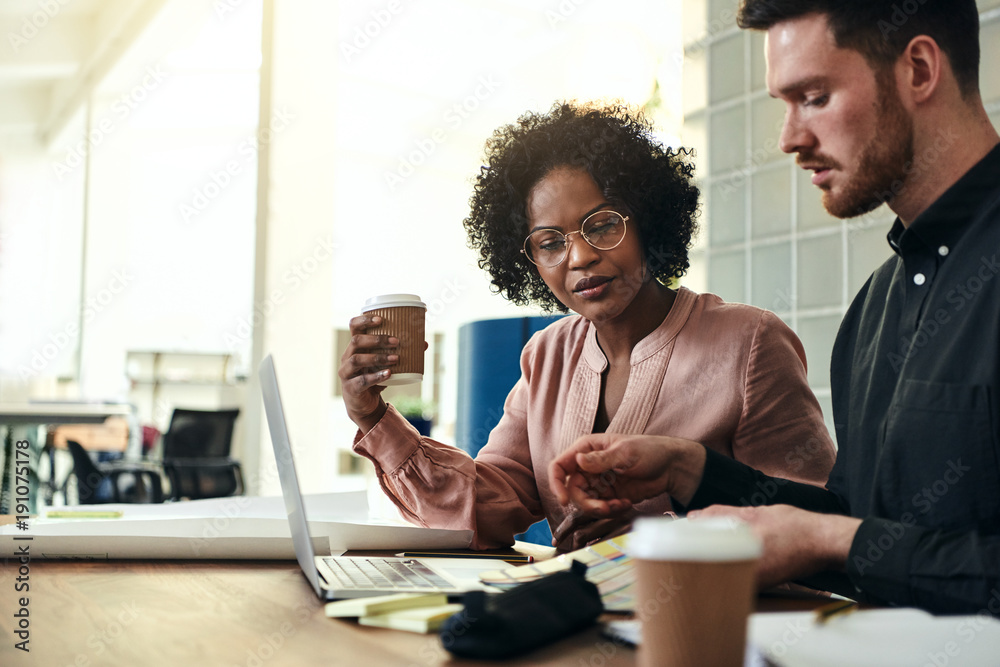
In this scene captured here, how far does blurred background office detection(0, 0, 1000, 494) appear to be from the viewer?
105 inches

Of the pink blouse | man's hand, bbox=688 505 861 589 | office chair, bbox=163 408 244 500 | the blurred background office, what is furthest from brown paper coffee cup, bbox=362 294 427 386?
office chair, bbox=163 408 244 500

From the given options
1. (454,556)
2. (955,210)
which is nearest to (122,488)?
(454,556)

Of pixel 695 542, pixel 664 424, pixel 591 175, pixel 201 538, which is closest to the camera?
pixel 695 542

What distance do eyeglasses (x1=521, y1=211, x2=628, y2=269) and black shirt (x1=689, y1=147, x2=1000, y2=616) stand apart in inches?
18.3

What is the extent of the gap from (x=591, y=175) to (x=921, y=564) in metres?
0.97

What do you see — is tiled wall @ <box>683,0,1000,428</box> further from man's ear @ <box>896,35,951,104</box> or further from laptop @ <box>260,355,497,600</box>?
laptop @ <box>260,355,497,600</box>

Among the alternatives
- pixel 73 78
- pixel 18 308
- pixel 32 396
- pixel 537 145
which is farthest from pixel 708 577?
pixel 73 78

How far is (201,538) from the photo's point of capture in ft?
3.48

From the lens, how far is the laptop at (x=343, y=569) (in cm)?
81

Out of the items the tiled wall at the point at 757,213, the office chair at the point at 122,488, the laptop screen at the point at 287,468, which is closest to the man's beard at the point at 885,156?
the laptop screen at the point at 287,468

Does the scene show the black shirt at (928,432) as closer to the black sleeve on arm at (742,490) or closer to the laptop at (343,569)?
the black sleeve on arm at (742,490)

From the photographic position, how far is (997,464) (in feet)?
3.12

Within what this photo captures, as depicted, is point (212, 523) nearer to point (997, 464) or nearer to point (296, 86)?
point (997, 464)

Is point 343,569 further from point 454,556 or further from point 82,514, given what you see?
point 82,514
